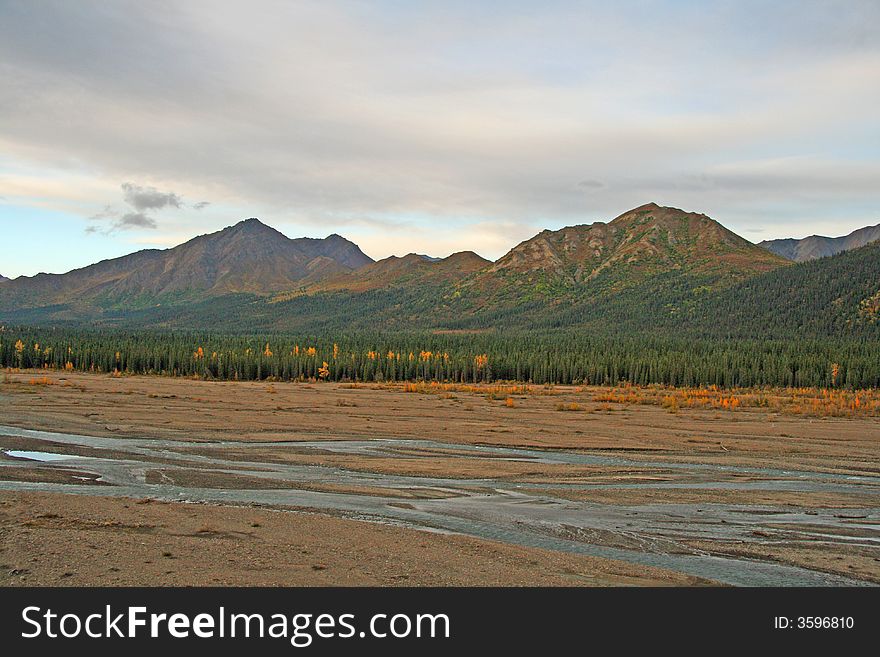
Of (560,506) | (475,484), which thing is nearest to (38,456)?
(475,484)

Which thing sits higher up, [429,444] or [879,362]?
[879,362]

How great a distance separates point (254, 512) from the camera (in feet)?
66.8

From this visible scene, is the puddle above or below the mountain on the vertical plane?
below

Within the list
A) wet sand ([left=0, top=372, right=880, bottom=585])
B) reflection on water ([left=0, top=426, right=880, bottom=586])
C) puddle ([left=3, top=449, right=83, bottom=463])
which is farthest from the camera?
puddle ([left=3, top=449, right=83, bottom=463])

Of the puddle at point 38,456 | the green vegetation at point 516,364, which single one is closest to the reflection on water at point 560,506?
the puddle at point 38,456

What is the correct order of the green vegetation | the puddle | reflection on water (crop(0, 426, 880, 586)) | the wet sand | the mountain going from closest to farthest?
the wet sand < reflection on water (crop(0, 426, 880, 586)) < the puddle < the green vegetation < the mountain

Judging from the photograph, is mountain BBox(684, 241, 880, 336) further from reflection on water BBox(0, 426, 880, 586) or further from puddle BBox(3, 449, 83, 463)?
puddle BBox(3, 449, 83, 463)

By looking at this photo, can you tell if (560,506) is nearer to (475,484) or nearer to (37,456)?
(475,484)

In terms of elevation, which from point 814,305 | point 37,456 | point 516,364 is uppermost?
point 814,305

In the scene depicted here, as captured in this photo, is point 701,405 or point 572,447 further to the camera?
point 701,405

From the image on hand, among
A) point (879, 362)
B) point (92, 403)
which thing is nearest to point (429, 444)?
point (92, 403)

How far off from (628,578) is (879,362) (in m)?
84.6

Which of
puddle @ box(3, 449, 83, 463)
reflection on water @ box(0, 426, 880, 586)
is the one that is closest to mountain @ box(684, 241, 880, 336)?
reflection on water @ box(0, 426, 880, 586)
